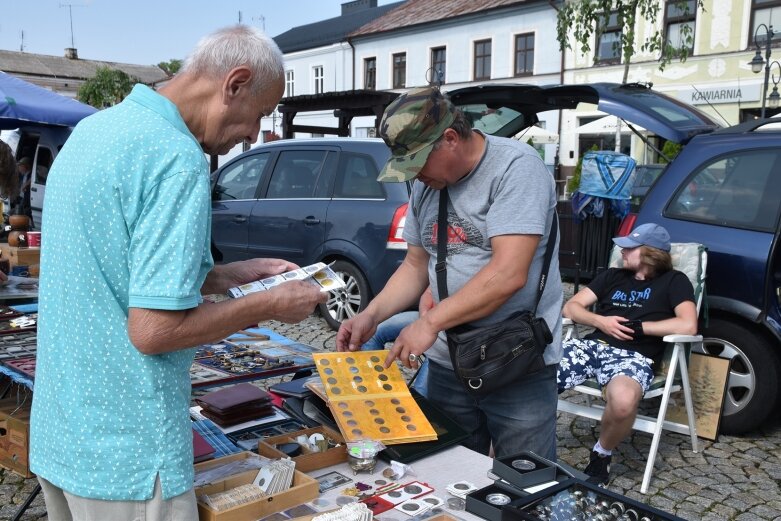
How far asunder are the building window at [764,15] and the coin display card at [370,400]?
2068cm

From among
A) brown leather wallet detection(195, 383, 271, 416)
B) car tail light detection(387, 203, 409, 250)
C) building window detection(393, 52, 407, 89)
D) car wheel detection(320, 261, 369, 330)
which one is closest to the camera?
brown leather wallet detection(195, 383, 271, 416)

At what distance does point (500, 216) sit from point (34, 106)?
806 cm

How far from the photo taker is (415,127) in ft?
6.52

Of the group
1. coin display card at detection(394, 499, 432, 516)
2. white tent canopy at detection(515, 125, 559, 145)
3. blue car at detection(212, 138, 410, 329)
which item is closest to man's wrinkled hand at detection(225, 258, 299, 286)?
coin display card at detection(394, 499, 432, 516)

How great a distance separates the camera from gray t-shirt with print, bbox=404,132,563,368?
1.97 m

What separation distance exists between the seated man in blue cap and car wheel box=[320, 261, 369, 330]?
234 centimetres

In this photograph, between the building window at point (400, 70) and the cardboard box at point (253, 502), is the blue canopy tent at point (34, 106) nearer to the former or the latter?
the cardboard box at point (253, 502)

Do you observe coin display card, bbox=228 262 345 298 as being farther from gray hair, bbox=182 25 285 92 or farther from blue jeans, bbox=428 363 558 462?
blue jeans, bbox=428 363 558 462

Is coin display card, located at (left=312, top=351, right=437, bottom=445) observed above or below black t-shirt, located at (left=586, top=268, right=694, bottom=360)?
above

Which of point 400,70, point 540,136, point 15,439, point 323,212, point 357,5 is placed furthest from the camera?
point 357,5

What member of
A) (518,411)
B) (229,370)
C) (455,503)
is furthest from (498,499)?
(229,370)

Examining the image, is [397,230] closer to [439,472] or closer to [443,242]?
[443,242]

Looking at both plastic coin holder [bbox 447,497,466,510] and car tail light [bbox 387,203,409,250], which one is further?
car tail light [bbox 387,203,409,250]

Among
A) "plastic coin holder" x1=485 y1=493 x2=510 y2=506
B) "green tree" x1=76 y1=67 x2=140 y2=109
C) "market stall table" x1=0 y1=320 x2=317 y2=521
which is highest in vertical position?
"green tree" x1=76 y1=67 x2=140 y2=109
